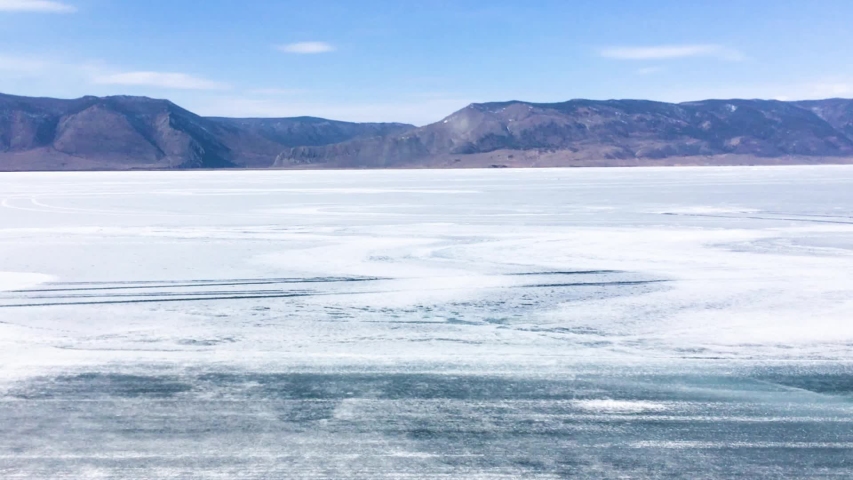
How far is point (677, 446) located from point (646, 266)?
22.8 feet

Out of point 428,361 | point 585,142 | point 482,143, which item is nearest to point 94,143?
point 482,143

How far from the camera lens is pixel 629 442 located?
436cm

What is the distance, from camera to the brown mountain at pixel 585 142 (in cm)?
16425

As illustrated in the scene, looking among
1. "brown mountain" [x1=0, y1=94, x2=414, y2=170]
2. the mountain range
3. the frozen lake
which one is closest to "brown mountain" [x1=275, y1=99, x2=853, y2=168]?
the mountain range

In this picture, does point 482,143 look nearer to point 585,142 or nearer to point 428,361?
point 585,142

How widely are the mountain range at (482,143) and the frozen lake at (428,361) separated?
473 ft

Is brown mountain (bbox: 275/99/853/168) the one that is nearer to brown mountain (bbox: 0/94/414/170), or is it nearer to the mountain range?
the mountain range

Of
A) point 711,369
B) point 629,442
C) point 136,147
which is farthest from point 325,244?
point 136,147

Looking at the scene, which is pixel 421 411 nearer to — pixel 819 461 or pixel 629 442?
pixel 629 442

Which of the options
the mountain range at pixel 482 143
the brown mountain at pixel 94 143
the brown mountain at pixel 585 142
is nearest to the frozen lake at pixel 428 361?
the mountain range at pixel 482 143

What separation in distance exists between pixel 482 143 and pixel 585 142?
75.5 ft

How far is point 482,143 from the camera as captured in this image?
578ft

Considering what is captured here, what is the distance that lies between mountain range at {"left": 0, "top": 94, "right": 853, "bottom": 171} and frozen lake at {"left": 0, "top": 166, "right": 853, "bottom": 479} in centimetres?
14415

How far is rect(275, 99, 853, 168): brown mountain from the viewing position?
164 meters
